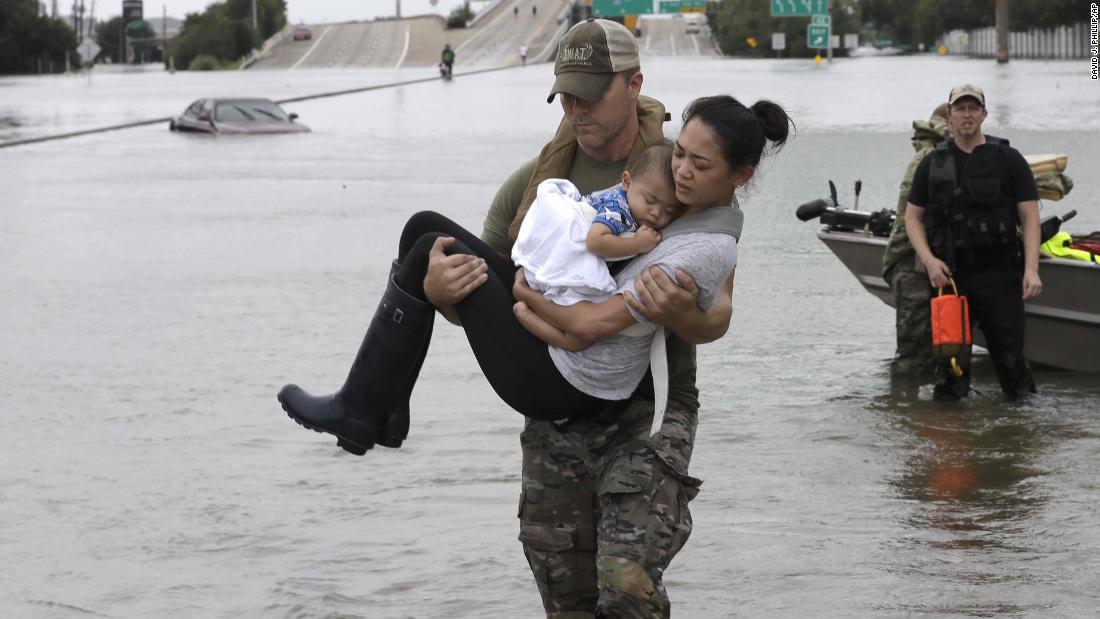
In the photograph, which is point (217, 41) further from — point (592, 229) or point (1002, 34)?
point (592, 229)

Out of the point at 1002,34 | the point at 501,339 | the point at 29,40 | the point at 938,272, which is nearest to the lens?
the point at 501,339

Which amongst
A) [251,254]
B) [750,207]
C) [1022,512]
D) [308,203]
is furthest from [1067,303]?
[308,203]

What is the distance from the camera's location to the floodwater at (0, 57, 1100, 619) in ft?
21.7

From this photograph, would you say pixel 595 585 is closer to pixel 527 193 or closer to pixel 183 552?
pixel 527 193

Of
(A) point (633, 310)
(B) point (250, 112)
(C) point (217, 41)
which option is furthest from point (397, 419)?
(C) point (217, 41)

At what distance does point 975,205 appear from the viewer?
9039 millimetres

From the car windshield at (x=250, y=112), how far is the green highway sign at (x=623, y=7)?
6823cm

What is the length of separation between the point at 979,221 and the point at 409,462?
3022 millimetres

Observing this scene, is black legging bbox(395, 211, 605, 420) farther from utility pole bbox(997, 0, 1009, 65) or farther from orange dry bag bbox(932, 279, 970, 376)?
utility pole bbox(997, 0, 1009, 65)

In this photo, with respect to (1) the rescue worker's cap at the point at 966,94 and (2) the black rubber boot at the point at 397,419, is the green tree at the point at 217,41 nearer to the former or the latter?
(1) the rescue worker's cap at the point at 966,94

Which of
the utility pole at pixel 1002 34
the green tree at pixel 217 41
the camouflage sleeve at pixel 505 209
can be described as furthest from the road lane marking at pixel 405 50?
the camouflage sleeve at pixel 505 209

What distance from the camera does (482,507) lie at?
7852mm

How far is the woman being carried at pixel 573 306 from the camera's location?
→ 4.36 metres

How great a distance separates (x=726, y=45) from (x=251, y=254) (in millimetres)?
139677
